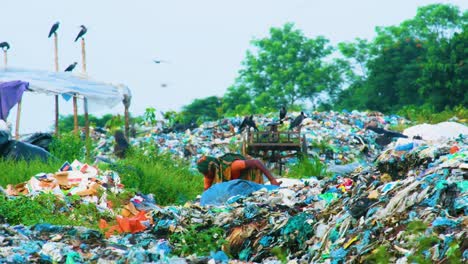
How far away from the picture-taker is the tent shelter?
19344 mm

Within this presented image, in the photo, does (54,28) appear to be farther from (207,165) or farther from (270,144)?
(207,165)

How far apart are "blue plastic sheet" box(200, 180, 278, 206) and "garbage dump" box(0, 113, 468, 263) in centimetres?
4

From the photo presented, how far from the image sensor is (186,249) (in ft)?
27.2

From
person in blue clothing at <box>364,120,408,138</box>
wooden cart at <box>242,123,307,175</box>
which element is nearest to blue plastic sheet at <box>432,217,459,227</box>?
wooden cart at <box>242,123,307,175</box>

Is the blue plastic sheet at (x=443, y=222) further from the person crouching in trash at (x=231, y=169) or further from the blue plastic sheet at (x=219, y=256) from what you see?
the person crouching in trash at (x=231, y=169)

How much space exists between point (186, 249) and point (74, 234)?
99 cm

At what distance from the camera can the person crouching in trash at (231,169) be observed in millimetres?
12078

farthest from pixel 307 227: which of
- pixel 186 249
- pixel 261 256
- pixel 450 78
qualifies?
pixel 450 78

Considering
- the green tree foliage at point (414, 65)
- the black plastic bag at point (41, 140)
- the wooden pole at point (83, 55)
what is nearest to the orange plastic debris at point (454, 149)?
the black plastic bag at point (41, 140)

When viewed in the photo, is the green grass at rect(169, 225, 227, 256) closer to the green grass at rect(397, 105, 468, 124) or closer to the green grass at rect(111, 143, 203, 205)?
the green grass at rect(111, 143, 203, 205)

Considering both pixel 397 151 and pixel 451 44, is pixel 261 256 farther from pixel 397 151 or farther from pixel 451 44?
pixel 451 44

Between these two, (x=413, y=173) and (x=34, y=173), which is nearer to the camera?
(x=413, y=173)

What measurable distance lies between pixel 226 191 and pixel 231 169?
1.30m

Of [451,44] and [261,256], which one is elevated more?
[451,44]
